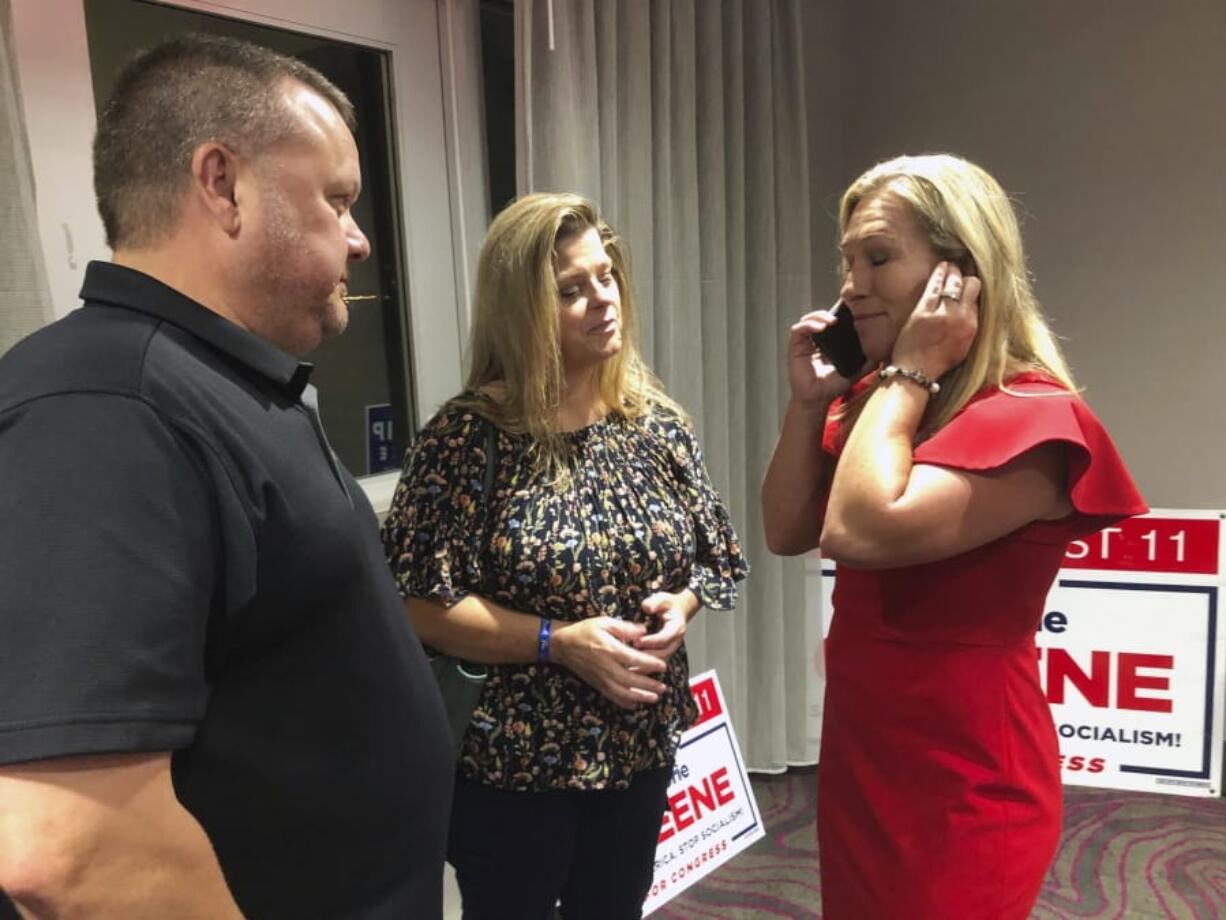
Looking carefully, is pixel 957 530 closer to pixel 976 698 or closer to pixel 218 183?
pixel 976 698

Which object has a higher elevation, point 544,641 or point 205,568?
point 205,568

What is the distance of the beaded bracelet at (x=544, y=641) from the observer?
4.24ft

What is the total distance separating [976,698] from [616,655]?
18.6 inches

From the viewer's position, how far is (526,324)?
1348 millimetres

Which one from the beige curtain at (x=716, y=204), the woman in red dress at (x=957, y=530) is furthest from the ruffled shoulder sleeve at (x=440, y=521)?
the beige curtain at (x=716, y=204)

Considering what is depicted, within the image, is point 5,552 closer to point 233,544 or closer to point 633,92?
point 233,544

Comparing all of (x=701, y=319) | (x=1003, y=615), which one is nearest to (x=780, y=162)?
(x=701, y=319)

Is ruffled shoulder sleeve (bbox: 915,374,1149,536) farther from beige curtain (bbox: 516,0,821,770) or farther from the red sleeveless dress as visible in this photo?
beige curtain (bbox: 516,0,821,770)

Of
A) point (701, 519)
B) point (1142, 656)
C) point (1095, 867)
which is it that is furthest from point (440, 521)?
point (1142, 656)

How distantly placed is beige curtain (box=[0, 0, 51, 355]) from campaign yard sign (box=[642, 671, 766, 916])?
1.57 metres

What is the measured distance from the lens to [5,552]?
1.82 feet

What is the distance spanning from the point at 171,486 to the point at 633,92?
173 centimetres

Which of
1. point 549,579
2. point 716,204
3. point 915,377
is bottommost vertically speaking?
point 549,579

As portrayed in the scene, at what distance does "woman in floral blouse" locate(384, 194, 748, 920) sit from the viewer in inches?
51.1
